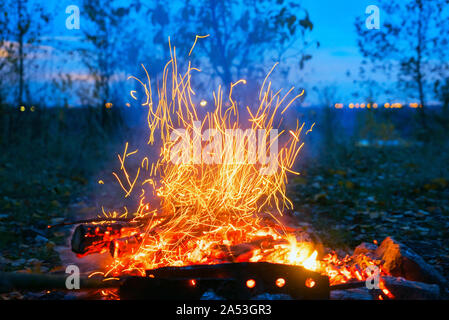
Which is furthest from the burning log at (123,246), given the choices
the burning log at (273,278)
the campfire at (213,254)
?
the burning log at (273,278)

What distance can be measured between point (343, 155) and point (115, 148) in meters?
5.68

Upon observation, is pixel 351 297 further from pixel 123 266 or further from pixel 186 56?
pixel 186 56

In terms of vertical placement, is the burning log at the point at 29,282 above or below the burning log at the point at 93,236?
below

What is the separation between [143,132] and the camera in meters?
8.41

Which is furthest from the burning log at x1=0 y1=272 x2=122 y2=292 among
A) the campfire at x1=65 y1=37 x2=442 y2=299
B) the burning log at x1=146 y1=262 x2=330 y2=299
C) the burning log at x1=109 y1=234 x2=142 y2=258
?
the burning log at x1=109 y1=234 x2=142 y2=258

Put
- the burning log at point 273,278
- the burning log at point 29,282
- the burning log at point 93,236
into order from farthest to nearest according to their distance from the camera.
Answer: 1. the burning log at point 93,236
2. the burning log at point 273,278
3. the burning log at point 29,282

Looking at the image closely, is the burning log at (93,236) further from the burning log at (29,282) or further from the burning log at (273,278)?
the burning log at (273,278)

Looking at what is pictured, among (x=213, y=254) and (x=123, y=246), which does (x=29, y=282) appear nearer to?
(x=123, y=246)

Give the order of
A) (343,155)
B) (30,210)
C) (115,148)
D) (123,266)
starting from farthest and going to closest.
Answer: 1. (343,155)
2. (115,148)
3. (30,210)
4. (123,266)

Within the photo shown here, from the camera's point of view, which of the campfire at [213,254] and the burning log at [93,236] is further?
the burning log at [93,236]

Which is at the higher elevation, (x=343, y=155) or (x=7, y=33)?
(x=7, y=33)

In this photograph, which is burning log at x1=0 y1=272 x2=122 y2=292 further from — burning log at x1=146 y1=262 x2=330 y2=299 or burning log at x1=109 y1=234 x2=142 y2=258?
burning log at x1=109 y1=234 x2=142 y2=258

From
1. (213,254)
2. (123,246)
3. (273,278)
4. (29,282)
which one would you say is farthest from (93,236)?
(273,278)
